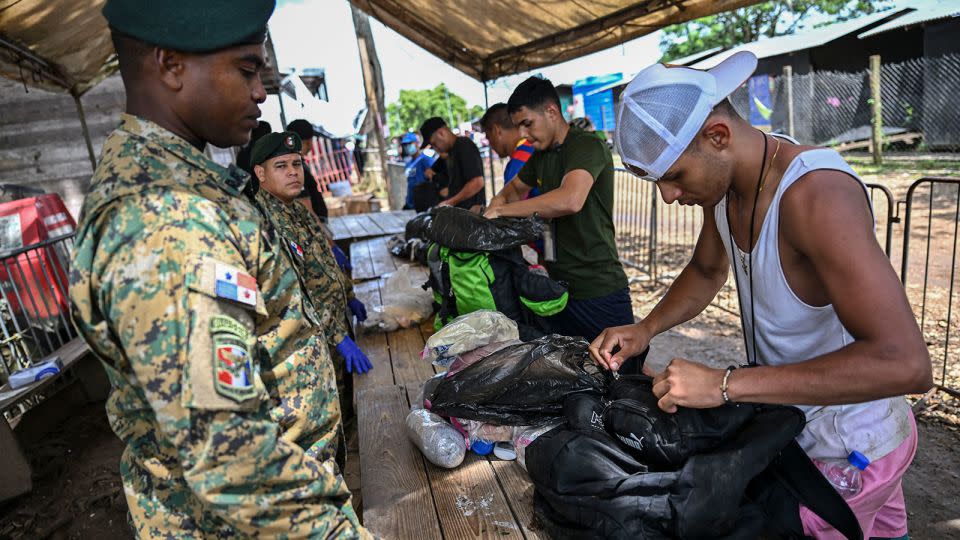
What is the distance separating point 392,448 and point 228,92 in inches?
58.0

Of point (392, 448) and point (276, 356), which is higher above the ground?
point (276, 356)

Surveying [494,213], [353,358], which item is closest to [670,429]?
[494,213]

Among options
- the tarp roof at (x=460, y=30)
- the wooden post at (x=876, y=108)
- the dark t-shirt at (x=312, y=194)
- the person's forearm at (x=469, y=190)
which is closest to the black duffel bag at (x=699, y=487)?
the tarp roof at (x=460, y=30)

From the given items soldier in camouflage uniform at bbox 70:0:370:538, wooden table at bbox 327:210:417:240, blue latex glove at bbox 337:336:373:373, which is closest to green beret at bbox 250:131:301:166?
blue latex glove at bbox 337:336:373:373

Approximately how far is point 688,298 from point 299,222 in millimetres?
2320

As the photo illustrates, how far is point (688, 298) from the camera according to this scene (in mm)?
1984

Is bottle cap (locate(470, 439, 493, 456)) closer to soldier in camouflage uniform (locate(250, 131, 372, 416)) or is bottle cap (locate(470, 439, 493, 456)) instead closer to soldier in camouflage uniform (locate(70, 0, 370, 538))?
soldier in camouflage uniform (locate(70, 0, 370, 538))

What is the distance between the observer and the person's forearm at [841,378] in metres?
1.19

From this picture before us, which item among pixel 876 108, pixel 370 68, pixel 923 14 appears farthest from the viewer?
pixel 923 14

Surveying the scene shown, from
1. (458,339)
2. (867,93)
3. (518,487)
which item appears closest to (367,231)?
(458,339)

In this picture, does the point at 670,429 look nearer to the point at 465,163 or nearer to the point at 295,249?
the point at 295,249

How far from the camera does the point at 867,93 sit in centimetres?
1566

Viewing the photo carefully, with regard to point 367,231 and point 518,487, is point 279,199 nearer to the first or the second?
point 518,487

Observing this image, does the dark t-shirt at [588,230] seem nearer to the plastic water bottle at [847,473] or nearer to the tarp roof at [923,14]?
the plastic water bottle at [847,473]
